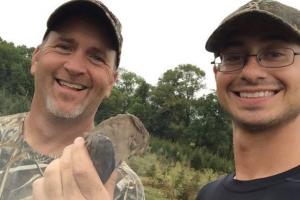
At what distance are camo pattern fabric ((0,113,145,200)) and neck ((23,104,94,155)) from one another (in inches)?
2.4

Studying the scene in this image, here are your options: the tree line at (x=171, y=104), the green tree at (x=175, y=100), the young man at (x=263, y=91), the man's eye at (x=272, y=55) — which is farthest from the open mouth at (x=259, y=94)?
the green tree at (x=175, y=100)

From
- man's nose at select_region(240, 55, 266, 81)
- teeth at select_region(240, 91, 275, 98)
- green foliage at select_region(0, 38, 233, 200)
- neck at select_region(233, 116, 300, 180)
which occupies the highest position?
man's nose at select_region(240, 55, 266, 81)

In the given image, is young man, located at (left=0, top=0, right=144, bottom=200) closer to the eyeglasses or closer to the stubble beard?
the stubble beard

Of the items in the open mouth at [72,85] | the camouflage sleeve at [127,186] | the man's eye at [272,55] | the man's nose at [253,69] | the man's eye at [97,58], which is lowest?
the camouflage sleeve at [127,186]

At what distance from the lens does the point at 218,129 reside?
57438 millimetres

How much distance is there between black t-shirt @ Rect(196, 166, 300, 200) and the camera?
8.30 ft

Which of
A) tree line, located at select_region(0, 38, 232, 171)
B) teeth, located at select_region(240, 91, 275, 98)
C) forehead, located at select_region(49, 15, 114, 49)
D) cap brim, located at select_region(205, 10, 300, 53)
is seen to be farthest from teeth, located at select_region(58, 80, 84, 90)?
tree line, located at select_region(0, 38, 232, 171)

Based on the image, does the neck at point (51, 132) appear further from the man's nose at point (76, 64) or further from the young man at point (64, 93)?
the man's nose at point (76, 64)

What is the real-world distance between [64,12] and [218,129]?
55241 millimetres

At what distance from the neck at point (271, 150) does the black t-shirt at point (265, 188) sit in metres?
0.07

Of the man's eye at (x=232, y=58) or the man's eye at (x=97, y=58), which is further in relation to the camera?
the man's eye at (x=97, y=58)

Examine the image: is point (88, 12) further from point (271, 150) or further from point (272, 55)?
point (271, 150)

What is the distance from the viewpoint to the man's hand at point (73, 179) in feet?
5.42

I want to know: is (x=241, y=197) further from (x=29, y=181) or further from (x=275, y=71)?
(x=29, y=181)
